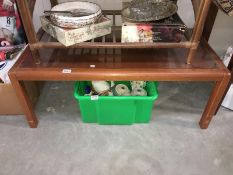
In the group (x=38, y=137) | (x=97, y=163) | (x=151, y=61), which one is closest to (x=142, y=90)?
(x=151, y=61)

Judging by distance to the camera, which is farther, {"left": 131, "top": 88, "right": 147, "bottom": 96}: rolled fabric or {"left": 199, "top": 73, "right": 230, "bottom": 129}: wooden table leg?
{"left": 131, "top": 88, "right": 147, "bottom": 96}: rolled fabric

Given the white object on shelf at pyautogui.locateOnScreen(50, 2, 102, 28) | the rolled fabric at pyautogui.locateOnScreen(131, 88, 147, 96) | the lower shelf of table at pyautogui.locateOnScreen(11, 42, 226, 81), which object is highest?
the white object on shelf at pyautogui.locateOnScreen(50, 2, 102, 28)

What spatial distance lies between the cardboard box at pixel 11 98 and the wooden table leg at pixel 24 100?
0.11m

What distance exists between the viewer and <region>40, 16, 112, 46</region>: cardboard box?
0.90 metres

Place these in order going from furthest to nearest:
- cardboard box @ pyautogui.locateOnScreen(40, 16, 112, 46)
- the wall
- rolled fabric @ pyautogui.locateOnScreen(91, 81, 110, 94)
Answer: the wall
rolled fabric @ pyautogui.locateOnScreen(91, 81, 110, 94)
cardboard box @ pyautogui.locateOnScreen(40, 16, 112, 46)

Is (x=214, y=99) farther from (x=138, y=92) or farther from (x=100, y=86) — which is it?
(x=100, y=86)

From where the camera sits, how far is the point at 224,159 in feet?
3.57

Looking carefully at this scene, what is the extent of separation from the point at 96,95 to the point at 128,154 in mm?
323

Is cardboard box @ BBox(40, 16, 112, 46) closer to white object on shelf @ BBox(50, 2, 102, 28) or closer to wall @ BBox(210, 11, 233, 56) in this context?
white object on shelf @ BBox(50, 2, 102, 28)

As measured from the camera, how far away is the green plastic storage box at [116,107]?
1085mm

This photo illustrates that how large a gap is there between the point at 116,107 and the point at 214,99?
0.47 metres

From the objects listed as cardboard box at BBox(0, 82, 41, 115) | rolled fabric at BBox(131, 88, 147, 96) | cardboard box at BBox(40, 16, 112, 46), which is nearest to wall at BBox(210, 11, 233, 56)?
rolled fabric at BBox(131, 88, 147, 96)

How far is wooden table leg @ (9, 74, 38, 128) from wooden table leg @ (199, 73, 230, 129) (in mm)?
880

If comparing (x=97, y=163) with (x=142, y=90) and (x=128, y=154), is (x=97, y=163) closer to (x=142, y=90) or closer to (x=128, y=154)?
(x=128, y=154)
